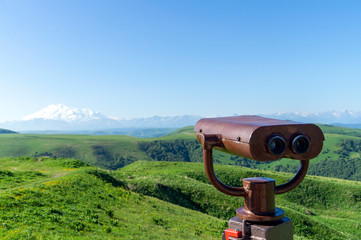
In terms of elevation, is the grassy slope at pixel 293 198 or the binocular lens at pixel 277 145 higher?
the binocular lens at pixel 277 145

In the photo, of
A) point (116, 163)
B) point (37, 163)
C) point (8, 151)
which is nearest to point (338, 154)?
point (116, 163)

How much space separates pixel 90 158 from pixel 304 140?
212415 mm

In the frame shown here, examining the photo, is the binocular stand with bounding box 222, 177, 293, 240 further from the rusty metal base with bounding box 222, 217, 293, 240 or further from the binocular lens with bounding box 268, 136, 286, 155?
the binocular lens with bounding box 268, 136, 286, 155

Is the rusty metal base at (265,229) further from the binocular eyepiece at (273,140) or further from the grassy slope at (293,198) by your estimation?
the grassy slope at (293,198)

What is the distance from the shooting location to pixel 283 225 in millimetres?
2734

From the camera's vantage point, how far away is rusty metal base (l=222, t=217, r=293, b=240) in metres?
2.61

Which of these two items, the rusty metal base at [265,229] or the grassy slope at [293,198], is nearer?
the rusty metal base at [265,229]

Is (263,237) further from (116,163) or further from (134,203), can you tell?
(116,163)

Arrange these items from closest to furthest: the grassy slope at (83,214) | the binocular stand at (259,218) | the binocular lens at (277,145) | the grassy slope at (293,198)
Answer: the binocular lens at (277,145), the binocular stand at (259,218), the grassy slope at (83,214), the grassy slope at (293,198)

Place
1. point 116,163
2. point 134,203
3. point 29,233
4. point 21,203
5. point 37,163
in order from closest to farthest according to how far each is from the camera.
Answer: point 29,233 → point 21,203 → point 134,203 → point 37,163 → point 116,163

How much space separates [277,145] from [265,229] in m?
0.88

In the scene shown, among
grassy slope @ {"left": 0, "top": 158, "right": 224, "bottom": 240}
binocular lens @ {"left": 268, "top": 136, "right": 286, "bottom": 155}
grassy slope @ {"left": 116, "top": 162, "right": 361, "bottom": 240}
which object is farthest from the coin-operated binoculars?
grassy slope @ {"left": 116, "top": 162, "right": 361, "bottom": 240}

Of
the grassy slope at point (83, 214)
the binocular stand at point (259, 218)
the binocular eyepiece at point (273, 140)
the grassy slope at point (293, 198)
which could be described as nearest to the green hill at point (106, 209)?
the grassy slope at point (83, 214)

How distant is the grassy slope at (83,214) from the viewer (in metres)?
13.0
